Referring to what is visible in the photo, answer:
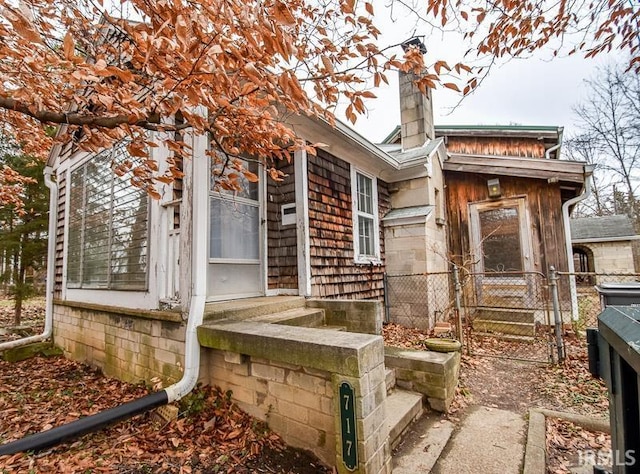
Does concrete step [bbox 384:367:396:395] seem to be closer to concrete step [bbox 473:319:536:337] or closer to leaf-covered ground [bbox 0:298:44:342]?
concrete step [bbox 473:319:536:337]

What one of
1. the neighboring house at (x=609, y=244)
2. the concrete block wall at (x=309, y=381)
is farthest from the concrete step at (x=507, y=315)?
the neighboring house at (x=609, y=244)

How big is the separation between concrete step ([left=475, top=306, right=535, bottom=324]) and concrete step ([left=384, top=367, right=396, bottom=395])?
3916 millimetres

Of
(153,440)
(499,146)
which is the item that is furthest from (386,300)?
(499,146)

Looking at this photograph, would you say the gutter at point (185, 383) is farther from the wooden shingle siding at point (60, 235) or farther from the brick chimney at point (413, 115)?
the brick chimney at point (413, 115)

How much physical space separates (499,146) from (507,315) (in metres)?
6.24

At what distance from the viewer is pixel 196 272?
3.14 m

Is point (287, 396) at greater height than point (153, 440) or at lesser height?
greater

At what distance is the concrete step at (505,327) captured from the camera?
6.15 meters

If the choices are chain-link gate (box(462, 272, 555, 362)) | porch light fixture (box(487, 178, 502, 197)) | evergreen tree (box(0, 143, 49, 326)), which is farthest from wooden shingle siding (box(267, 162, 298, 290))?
evergreen tree (box(0, 143, 49, 326))

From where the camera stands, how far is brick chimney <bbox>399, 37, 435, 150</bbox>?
7.60 m

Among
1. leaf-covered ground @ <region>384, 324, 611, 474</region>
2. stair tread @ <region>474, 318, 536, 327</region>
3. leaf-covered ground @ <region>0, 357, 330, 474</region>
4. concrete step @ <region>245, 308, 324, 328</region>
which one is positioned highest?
concrete step @ <region>245, 308, 324, 328</region>

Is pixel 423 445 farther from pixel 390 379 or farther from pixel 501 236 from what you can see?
pixel 501 236

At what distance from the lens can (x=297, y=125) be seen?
4633 mm

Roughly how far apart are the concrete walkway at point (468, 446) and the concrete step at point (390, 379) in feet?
1.41
